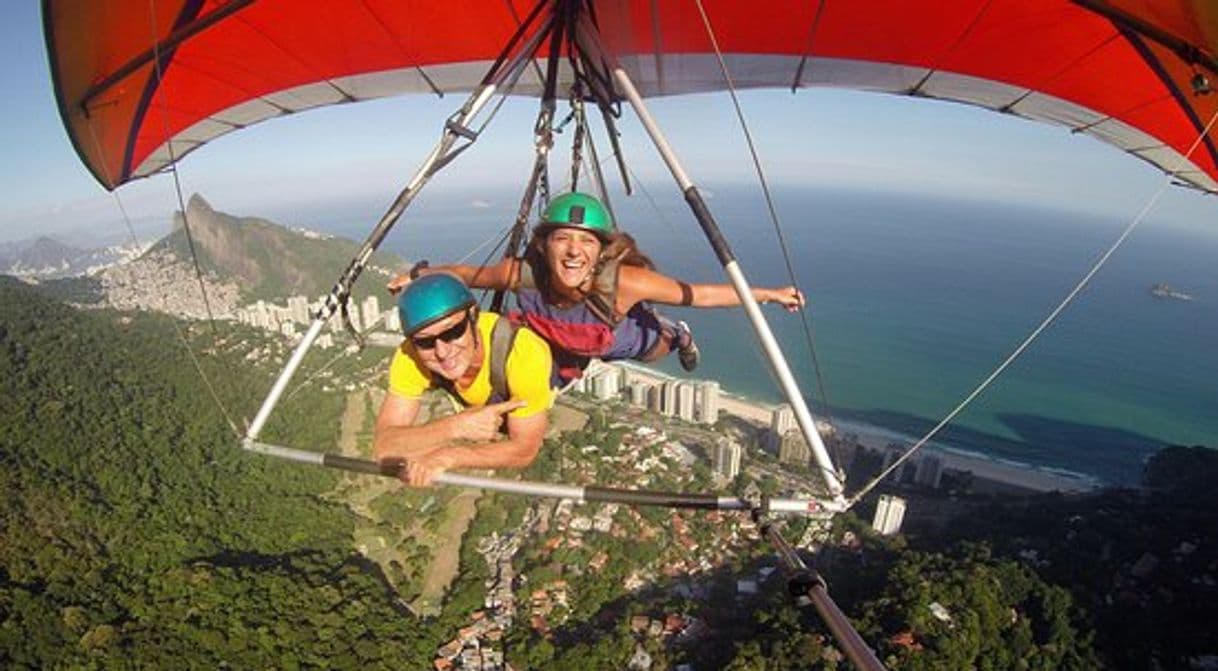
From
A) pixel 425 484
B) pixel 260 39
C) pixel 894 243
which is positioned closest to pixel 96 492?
pixel 260 39

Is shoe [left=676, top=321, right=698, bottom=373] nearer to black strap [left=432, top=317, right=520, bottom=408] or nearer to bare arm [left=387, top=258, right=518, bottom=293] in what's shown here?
bare arm [left=387, top=258, right=518, bottom=293]

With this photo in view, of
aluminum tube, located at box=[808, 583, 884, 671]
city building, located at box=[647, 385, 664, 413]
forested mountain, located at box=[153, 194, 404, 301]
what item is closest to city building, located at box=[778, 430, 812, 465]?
city building, located at box=[647, 385, 664, 413]

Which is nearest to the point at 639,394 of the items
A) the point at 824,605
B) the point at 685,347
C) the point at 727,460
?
the point at 727,460

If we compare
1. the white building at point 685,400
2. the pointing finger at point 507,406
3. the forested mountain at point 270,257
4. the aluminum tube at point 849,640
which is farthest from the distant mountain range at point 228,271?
the aluminum tube at point 849,640

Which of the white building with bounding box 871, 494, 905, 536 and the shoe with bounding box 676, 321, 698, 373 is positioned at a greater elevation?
the shoe with bounding box 676, 321, 698, 373

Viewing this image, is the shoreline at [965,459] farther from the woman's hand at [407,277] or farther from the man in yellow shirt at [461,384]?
the man in yellow shirt at [461,384]

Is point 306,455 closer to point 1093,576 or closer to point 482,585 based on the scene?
point 482,585

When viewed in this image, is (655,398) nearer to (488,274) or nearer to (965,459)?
(965,459)
